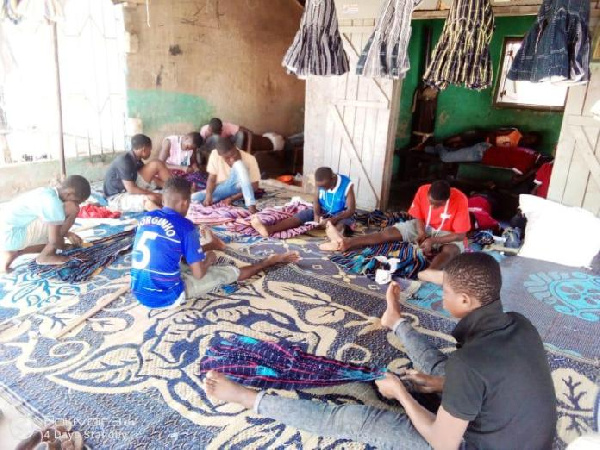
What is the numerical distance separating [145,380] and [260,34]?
738 centimetres

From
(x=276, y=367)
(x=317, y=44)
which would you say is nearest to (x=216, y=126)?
(x=317, y=44)

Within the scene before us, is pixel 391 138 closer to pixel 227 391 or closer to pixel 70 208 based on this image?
pixel 70 208

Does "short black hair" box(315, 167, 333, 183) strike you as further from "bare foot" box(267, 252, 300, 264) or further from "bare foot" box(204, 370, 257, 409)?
"bare foot" box(204, 370, 257, 409)

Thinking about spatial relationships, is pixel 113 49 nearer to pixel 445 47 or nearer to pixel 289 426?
pixel 445 47

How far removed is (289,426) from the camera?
2266mm

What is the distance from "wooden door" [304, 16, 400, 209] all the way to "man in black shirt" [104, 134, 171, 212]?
2.22m

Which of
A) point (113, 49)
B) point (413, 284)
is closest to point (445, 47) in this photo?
point (413, 284)

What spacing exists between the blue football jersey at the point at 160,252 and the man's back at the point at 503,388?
194cm

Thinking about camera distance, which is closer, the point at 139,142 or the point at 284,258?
the point at 284,258

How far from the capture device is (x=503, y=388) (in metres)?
1.60

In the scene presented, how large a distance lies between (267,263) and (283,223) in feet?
3.56

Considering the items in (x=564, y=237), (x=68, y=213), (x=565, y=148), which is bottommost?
(x=564, y=237)

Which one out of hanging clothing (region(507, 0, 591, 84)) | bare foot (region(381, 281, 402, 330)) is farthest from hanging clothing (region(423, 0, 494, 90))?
bare foot (region(381, 281, 402, 330))

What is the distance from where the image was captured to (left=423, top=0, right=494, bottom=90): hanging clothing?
13.1 feet
